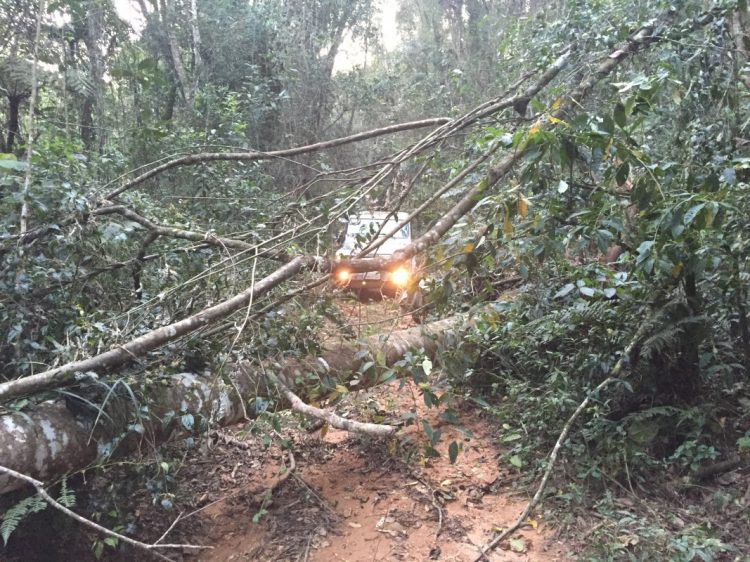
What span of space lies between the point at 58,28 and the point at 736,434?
9.94 metres

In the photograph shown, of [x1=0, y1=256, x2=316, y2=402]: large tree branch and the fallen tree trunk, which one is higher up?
[x1=0, y1=256, x2=316, y2=402]: large tree branch

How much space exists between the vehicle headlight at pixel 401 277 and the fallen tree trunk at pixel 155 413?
283 millimetres

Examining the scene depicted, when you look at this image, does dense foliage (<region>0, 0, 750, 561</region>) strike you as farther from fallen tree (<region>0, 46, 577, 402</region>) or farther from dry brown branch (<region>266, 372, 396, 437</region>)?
dry brown branch (<region>266, 372, 396, 437</region>)

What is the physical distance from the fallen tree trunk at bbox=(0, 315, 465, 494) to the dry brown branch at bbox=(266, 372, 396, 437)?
91 mm

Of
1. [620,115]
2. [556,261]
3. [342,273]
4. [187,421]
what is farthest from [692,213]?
A: [187,421]

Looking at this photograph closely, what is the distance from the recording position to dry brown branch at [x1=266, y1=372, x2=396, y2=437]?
8.92ft

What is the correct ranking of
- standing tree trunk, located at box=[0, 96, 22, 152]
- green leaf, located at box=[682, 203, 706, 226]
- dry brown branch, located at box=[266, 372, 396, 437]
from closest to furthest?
green leaf, located at box=[682, 203, 706, 226]
dry brown branch, located at box=[266, 372, 396, 437]
standing tree trunk, located at box=[0, 96, 22, 152]

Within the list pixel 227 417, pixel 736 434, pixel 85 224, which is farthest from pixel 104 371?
pixel 736 434

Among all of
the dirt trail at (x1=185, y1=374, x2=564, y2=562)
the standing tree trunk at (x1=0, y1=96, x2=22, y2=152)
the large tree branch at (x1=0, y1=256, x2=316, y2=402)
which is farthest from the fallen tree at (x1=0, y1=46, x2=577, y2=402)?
the standing tree trunk at (x1=0, y1=96, x2=22, y2=152)

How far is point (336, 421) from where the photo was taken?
300cm

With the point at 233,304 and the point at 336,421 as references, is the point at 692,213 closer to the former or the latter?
the point at 336,421

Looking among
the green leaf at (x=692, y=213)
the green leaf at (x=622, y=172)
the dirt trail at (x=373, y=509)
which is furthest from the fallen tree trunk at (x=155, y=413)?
the green leaf at (x=692, y=213)

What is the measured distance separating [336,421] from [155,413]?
1068mm

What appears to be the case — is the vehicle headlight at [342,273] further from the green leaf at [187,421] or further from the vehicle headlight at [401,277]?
the green leaf at [187,421]
